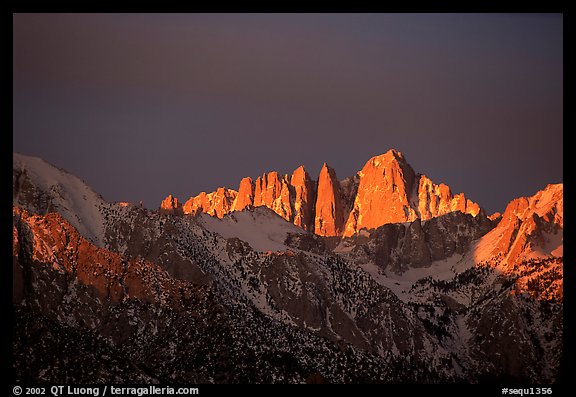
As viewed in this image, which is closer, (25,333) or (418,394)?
(418,394)

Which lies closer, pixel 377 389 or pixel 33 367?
pixel 33 367

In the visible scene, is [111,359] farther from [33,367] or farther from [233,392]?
[233,392]
